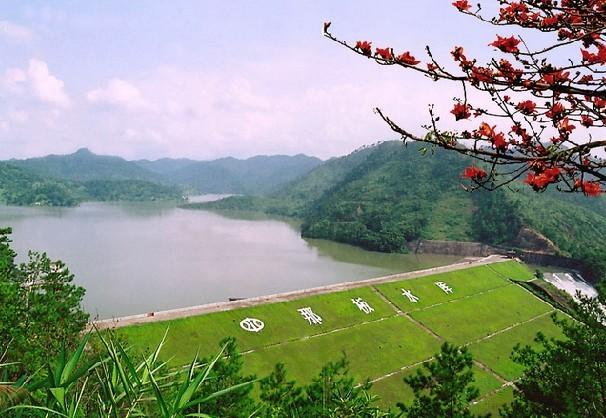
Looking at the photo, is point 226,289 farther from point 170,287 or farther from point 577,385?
point 577,385

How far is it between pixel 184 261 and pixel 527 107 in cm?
5392

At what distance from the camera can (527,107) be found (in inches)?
165

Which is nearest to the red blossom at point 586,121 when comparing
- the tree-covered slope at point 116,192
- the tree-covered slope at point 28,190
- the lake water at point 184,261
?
the lake water at point 184,261

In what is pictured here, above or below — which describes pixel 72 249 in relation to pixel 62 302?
below

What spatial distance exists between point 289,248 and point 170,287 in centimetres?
3352

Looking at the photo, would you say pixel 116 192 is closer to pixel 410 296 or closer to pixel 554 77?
pixel 410 296

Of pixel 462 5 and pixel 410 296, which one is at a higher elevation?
pixel 462 5

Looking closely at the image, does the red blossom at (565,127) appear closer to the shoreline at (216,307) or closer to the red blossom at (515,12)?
the red blossom at (515,12)

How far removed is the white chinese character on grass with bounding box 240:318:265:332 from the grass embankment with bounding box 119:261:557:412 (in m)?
0.35

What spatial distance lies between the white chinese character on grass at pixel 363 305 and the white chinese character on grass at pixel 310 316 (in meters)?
4.18

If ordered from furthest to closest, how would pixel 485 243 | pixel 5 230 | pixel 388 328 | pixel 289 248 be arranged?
pixel 485 243, pixel 289 248, pixel 388 328, pixel 5 230

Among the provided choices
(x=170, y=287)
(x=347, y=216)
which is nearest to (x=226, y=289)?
(x=170, y=287)

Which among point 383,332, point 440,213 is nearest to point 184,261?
point 383,332

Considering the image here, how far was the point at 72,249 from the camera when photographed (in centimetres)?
5922
